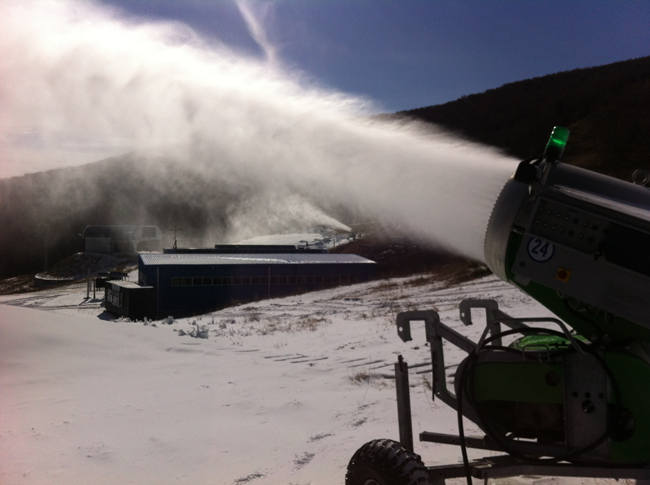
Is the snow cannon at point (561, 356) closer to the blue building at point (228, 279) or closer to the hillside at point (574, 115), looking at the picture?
the blue building at point (228, 279)

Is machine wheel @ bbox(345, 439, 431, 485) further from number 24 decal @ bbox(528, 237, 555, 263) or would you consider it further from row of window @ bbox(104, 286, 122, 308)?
row of window @ bbox(104, 286, 122, 308)

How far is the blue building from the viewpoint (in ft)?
152

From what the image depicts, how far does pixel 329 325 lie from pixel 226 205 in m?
111

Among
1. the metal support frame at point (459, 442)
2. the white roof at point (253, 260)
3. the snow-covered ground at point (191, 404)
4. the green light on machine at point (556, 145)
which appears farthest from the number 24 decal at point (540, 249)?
the white roof at point (253, 260)

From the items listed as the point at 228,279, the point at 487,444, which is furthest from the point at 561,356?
the point at 228,279

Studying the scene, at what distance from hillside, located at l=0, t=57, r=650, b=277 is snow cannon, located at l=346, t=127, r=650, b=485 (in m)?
51.2

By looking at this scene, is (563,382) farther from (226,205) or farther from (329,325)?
(226,205)

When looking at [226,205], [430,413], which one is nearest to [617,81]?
[226,205]

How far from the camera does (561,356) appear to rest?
3682mm

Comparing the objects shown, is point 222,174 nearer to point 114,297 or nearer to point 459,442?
point 114,297

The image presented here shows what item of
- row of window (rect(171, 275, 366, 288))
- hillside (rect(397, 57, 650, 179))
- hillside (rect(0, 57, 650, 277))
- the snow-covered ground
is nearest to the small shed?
row of window (rect(171, 275, 366, 288))

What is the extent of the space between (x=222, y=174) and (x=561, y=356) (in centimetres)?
13344

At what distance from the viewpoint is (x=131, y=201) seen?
13725 centimetres

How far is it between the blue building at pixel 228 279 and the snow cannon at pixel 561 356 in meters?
41.9
